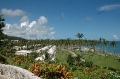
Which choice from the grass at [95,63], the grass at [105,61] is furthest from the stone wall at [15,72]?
the grass at [105,61]

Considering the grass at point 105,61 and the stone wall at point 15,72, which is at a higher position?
the stone wall at point 15,72

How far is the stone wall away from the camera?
9.45 m

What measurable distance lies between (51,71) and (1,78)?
5281mm

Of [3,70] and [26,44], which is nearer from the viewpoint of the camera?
[3,70]

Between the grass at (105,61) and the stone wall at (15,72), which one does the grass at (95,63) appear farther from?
the stone wall at (15,72)

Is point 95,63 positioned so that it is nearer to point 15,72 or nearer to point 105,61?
point 105,61

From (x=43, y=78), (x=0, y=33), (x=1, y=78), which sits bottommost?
(x=1, y=78)

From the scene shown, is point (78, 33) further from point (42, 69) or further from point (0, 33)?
point (42, 69)

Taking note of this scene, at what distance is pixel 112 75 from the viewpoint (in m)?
13.5

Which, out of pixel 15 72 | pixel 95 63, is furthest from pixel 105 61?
pixel 15 72

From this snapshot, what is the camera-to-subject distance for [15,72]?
11.5 metres

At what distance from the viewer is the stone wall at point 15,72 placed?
9453 millimetres

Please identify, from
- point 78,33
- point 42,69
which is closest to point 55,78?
point 42,69

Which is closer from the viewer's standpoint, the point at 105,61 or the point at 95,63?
the point at 95,63
